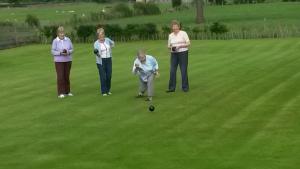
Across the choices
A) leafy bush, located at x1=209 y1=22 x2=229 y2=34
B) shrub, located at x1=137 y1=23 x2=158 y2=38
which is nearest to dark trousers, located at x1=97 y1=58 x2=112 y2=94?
leafy bush, located at x1=209 y1=22 x2=229 y2=34

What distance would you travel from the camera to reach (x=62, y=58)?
2031 centimetres

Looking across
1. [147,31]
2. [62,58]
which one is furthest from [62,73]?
[147,31]

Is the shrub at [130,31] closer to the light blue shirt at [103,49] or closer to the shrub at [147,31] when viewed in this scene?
the shrub at [147,31]

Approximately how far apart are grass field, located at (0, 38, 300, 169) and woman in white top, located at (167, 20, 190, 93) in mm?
470

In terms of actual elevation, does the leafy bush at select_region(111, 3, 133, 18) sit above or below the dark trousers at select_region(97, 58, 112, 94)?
below

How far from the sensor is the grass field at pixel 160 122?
12.2 meters

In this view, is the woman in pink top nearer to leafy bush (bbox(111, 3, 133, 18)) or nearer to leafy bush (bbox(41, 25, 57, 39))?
leafy bush (bbox(41, 25, 57, 39))

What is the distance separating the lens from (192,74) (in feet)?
82.0

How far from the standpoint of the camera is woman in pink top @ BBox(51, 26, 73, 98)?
66.1ft

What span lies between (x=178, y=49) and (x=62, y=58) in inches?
131

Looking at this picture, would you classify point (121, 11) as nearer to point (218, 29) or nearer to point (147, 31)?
point (147, 31)

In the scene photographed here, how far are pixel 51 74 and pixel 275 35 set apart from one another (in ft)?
65.3

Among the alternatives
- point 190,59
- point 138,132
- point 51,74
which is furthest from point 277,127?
point 190,59

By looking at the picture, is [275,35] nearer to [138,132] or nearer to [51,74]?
[51,74]
